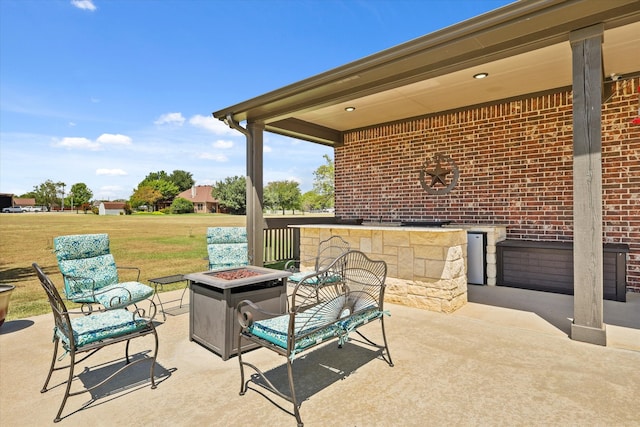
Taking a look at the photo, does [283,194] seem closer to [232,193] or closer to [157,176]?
[232,193]

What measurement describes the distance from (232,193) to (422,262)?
149 ft

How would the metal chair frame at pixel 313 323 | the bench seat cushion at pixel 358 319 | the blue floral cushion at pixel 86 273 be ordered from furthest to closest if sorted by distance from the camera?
the blue floral cushion at pixel 86 273 → the bench seat cushion at pixel 358 319 → the metal chair frame at pixel 313 323

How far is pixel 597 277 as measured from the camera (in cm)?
297

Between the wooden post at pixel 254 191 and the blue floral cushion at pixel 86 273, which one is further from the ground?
the wooden post at pixel 254 191

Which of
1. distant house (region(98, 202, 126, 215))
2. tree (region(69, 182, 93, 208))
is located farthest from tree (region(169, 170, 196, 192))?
tree (region(69, 182, 93, 208))

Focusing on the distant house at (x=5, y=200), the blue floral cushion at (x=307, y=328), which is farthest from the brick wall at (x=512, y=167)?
the distant house at (x=5, y=200)

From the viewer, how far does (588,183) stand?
2955 mm

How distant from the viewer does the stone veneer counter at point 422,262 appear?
13.1 ft

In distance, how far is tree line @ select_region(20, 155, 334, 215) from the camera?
47.6 meters

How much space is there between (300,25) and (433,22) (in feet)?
12.2

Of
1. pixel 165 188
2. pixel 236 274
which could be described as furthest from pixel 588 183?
pixel 165 188

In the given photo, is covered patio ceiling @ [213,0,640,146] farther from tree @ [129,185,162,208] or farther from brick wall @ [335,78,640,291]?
tree @ [129,185,162,208]

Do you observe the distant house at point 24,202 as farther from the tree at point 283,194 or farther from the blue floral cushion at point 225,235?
the blue floral cushion at point 225,235

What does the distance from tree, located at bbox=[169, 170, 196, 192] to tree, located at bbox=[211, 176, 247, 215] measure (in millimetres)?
23667
